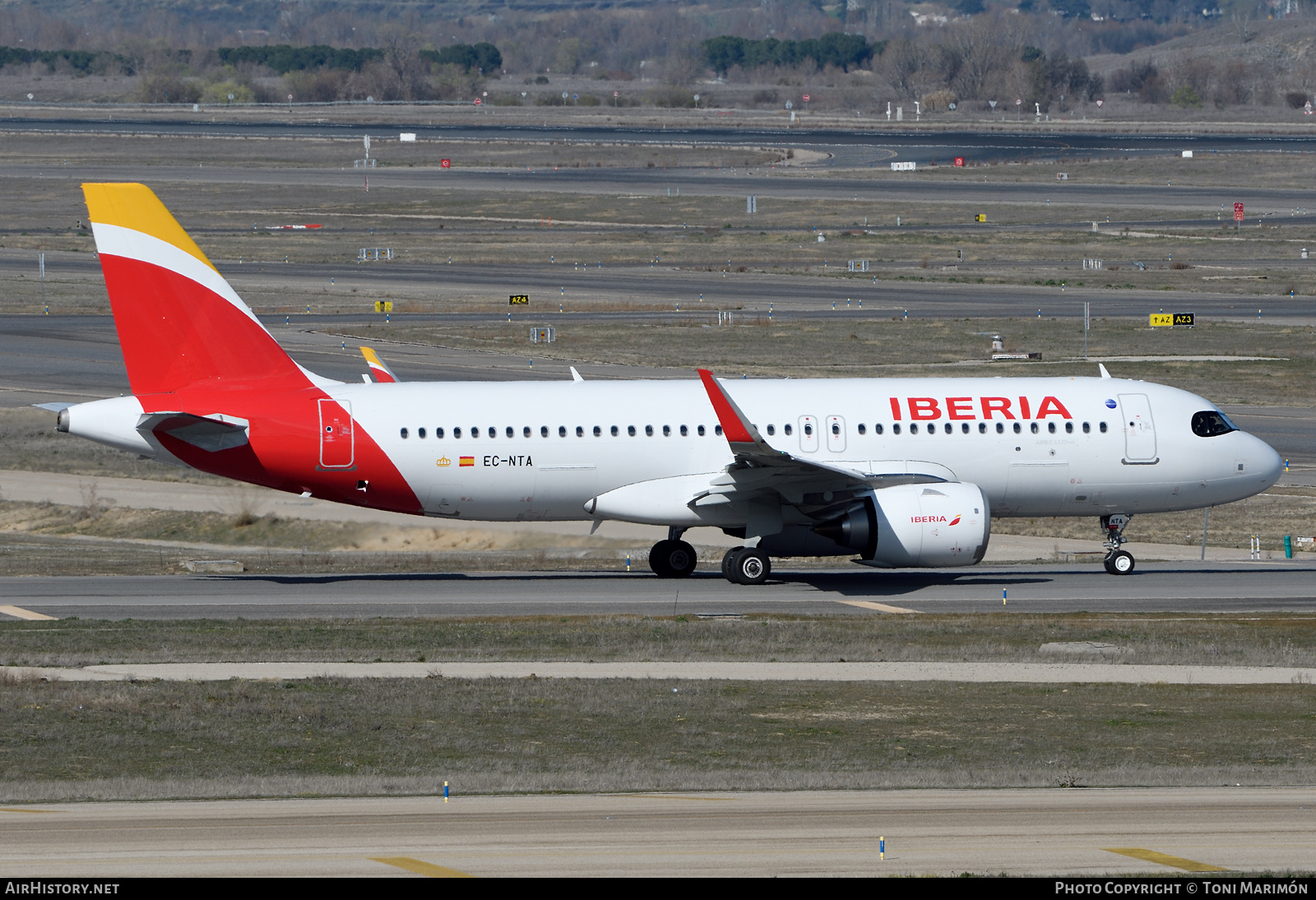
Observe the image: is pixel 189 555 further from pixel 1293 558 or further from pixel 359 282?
pixel 359 282

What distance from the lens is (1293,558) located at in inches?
1745

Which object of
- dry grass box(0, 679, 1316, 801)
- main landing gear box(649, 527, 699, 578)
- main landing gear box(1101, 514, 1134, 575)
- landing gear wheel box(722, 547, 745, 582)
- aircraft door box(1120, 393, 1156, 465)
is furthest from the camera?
main landing gear box(649, 527, 699, 578)

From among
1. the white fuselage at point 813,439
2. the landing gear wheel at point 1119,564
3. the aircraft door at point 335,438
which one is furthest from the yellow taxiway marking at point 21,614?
the landing gear wheel at point 1119,564

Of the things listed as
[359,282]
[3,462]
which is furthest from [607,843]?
[359,282]

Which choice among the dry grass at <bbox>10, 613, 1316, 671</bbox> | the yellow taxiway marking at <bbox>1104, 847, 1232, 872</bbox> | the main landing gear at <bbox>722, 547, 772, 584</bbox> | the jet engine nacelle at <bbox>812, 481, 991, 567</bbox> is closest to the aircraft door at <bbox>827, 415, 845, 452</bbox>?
the jet engine nacelle at <bbox>812, 481, 991, 567</bbox>

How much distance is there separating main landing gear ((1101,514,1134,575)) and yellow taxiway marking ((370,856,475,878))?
26.5 meters

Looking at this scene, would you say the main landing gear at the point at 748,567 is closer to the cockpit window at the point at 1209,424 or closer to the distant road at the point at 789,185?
the cockpit window at the point at 1209,424

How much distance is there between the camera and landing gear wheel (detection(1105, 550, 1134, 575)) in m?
40.6

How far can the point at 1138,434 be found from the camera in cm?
4022

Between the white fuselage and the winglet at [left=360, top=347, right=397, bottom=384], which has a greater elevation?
the winglet at [left=360, top=347, right=397, bottom=384]

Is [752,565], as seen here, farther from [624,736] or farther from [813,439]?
[624,736]

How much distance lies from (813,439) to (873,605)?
4233 millimetres

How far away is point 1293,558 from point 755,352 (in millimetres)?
35466

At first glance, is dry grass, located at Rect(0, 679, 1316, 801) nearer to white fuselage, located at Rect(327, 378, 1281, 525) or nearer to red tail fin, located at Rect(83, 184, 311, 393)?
white fuselage, located at Rect(327, 378, 1281, 525)
